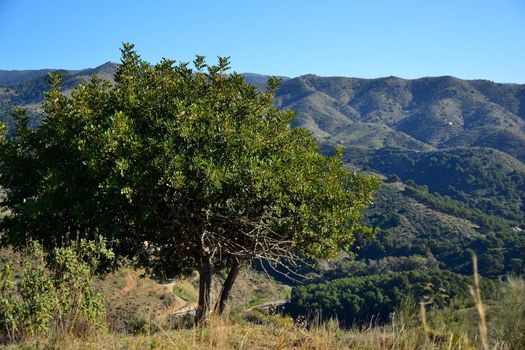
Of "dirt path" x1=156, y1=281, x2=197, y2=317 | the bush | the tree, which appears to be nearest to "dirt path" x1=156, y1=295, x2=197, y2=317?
"dirt path" x1=156, y1=281, x2=197, y2=317

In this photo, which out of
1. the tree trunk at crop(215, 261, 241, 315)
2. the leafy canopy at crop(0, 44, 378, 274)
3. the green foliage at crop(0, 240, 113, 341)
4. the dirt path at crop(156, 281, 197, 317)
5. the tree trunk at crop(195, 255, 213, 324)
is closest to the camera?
the green foliage at crop(0, 240, 113, 341)

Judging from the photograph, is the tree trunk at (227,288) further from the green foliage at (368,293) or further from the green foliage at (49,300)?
the green foliage at (368,293)

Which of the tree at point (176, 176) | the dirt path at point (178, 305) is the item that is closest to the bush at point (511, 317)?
the tree at point (176, 176)

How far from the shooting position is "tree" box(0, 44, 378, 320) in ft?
33.3

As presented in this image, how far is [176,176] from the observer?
962cm

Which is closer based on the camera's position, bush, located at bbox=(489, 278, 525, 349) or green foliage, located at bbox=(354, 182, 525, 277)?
bush, located at bbox=(489, 278, 525, 349)

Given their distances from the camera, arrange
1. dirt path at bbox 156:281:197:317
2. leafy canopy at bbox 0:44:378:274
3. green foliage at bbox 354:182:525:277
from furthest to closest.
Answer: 1. green foliage at bbox 354:182:525:277
2. dirt path at bbox 156:281:197:317
3. leafy canopy at bbox 0:44:378:274

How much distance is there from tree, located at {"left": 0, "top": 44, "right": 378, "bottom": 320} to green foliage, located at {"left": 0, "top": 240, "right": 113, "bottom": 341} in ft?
4.87

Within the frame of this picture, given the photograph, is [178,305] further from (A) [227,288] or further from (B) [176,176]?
(B) [176,176]

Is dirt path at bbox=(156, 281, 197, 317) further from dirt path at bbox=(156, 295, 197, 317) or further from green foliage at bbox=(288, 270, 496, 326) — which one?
green foliage at bbox=(288, 270, 496, 326)

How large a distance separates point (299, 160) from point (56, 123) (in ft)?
20.5

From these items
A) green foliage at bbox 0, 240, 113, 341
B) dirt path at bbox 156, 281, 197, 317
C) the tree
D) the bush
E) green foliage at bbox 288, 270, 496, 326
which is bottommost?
green foliage at bbox 288, 270, 496, 326

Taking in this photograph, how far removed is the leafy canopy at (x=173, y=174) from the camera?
33.3ft

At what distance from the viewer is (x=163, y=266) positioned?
13.6 m
